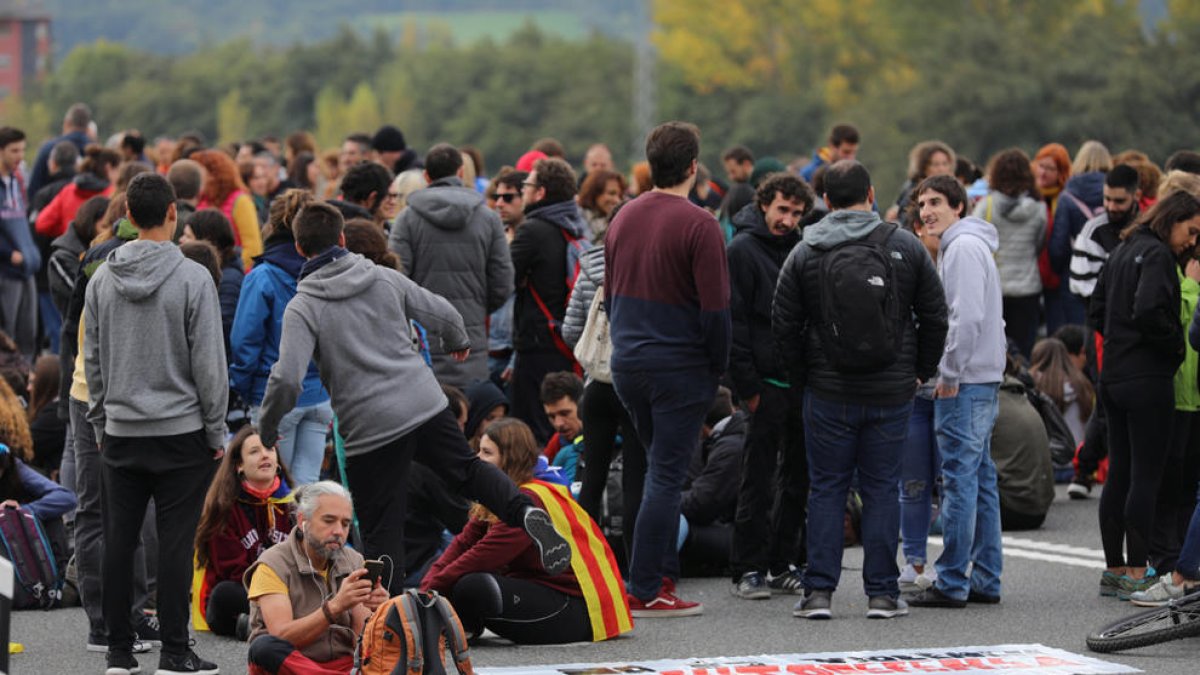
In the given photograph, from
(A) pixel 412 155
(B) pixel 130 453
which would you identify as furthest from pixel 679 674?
(A) pixel 412 155

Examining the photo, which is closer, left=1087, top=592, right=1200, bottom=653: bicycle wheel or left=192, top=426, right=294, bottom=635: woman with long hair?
left=1087, top=592, right=1200, bottom=653: bicycle wheel

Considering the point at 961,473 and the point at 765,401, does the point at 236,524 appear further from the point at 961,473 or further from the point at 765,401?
the point at 961,473

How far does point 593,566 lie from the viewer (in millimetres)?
8992

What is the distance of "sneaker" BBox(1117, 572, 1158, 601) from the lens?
32.4 ft

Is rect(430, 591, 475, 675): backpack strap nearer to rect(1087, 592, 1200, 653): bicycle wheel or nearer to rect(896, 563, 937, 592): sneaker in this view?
rect(1087, 592, 1200, 653): bicycle wheel

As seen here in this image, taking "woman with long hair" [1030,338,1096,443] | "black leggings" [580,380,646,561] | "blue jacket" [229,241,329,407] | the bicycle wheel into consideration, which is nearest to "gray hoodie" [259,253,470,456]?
"blue jacket" [229,241,329,407]

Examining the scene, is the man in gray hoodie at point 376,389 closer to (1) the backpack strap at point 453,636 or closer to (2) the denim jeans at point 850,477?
(1) the backpack strap at point 453,636

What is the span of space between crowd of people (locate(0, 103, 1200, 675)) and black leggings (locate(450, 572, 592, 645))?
0.01 metres

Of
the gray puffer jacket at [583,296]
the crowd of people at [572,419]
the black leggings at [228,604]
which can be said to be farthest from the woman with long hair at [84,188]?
the black leggings at [228,604]

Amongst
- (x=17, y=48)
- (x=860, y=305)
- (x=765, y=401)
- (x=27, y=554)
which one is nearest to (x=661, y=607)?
(x=765, y=401)

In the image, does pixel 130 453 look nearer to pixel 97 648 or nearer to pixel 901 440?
pixel 97 648

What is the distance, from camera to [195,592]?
933 cm

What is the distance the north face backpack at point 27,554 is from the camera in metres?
9.70

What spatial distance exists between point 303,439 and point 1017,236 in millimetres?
6598
